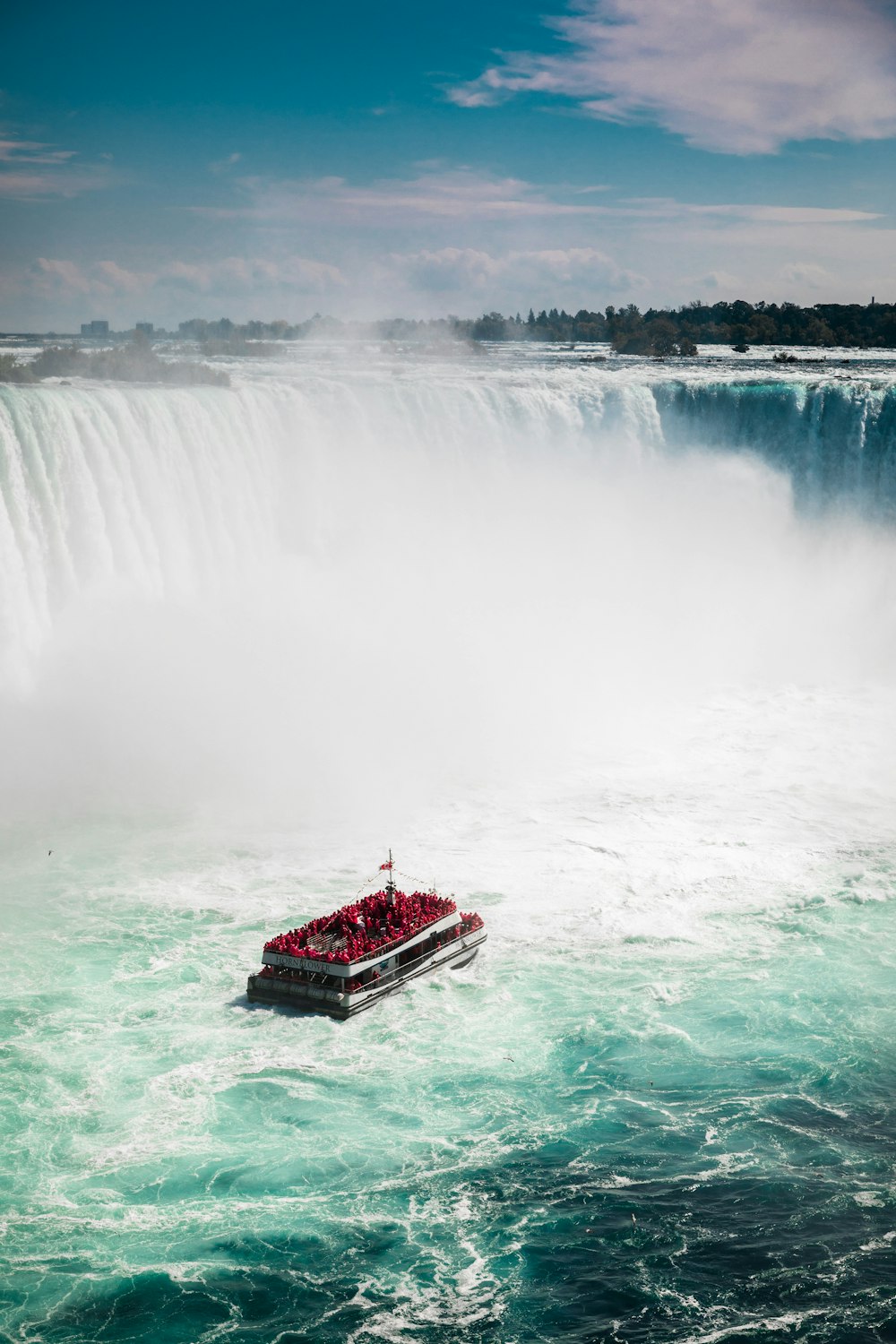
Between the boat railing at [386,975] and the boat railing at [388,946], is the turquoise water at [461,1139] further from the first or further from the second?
the boat railing at [388,946]

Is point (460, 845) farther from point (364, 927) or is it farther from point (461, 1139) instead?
point (461, 1139)

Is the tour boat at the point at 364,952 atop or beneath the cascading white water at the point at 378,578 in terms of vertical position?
beneath

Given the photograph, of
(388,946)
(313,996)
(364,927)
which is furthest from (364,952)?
(313,996)

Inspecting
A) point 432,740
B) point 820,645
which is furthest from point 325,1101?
point 820,645

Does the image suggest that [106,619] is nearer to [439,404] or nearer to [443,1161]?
[439,404]

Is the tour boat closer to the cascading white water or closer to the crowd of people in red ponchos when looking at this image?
the crowd of people in red ponchos

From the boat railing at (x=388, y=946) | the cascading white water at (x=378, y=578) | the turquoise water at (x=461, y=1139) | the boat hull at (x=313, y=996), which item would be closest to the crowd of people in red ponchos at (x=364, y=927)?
the boat railing at (x=388, y=946)
